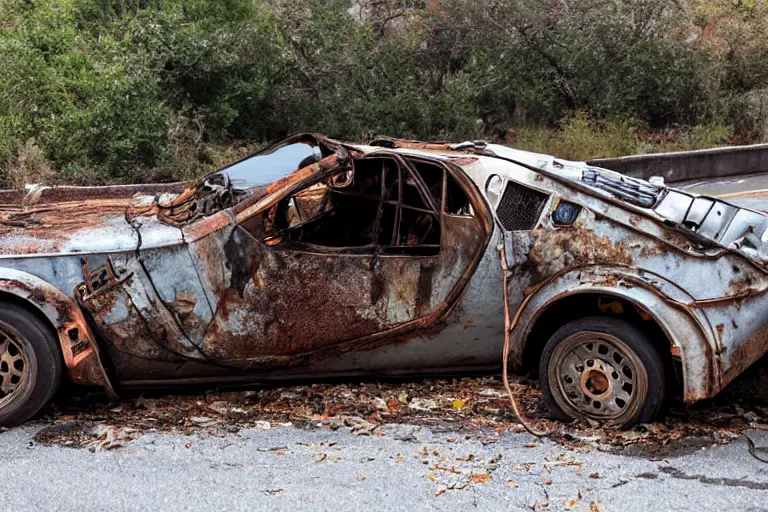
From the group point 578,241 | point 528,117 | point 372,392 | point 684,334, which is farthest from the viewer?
point 528,117

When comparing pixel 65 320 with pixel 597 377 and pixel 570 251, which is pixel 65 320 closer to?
pixel 570 251

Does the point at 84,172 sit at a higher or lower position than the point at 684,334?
higher

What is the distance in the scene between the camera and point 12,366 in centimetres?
516

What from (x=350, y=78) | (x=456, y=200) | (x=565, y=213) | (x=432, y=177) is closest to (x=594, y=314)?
(x=565, y=213)

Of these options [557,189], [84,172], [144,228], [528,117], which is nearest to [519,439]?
[557,189]

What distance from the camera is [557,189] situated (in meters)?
5.16

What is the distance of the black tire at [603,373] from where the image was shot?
189 inches

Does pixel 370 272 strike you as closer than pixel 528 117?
Yes

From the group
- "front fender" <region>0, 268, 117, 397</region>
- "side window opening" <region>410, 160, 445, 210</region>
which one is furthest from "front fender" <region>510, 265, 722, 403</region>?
"front fender" <region>0, 268, 117, 397</region>

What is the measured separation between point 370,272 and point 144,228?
4.46 feet

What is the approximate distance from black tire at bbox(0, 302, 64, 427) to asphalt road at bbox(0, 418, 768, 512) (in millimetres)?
164

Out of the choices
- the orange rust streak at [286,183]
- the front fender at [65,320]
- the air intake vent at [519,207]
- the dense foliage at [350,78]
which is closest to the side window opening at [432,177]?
the air intake vent at [519,207]

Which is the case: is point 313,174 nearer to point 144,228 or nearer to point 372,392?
point 144,228

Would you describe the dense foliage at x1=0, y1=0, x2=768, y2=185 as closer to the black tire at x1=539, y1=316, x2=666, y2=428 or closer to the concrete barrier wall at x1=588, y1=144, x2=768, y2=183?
the concrete barrier wall at x1=588, y1=144, x2=768, y2=183
